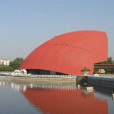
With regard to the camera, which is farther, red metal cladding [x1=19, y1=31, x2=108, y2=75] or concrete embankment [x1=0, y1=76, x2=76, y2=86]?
red metal cladding [x1=19, y1=31, x2=108, y2=75]

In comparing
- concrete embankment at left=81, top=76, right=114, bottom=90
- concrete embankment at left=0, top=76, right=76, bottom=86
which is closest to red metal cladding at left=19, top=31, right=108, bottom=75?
concrete embankment at left=0, top=76, right=76, bottom=86

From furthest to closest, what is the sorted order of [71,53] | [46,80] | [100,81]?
1. [71,53]
2. [46,80]
3. [100,81]

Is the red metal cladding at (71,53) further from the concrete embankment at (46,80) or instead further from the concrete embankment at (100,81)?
the concrete embankment at (100,81)

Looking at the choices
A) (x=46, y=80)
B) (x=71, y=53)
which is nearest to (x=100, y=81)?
(x=46, y=80)

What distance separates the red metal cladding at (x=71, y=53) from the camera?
42.5m

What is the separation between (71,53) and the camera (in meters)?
43.8

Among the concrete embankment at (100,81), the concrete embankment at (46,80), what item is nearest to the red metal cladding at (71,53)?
the concrete embankment at (46,80)

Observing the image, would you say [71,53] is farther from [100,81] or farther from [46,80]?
[100,81]

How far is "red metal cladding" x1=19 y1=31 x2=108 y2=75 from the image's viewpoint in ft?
139

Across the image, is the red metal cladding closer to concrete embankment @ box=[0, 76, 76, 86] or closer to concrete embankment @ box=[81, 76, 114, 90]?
concrete embankment @ box=[0, 76, 76, 86]

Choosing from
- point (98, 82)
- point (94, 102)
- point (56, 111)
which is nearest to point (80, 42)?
point (98, 82)

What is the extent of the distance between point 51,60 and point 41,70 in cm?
373

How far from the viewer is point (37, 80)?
39500 millimetres

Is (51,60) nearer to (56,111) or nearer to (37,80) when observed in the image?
(37,80)
